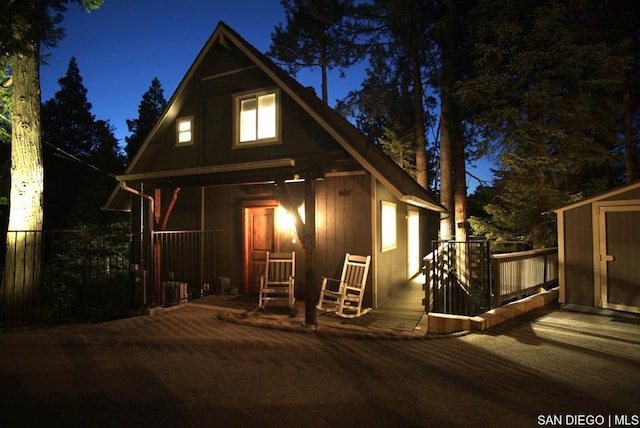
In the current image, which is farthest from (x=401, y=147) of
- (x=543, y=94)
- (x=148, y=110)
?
(x=148, y=110)

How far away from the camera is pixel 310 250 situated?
6.39m

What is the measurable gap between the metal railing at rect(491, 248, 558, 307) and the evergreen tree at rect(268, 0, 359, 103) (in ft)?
45.9

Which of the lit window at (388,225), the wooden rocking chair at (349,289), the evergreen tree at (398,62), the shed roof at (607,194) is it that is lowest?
the wooden rocking chair at (349,289)

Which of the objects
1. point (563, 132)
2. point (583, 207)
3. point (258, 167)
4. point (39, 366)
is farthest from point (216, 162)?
point (563, 132)

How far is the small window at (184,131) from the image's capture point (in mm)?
10016

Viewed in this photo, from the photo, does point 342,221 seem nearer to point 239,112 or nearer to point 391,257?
point 391,257

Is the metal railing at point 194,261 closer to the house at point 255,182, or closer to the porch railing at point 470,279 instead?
the house at point 255,182

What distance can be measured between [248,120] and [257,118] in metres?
0.36

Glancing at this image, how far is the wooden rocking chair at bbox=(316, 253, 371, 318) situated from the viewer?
23.3ft

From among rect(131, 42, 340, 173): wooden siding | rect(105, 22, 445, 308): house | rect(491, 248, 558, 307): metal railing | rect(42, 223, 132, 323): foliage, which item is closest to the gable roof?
rect(105, 22, 445, 308): house

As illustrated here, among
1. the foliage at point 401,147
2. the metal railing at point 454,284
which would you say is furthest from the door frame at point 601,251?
the foliage at point 401,147

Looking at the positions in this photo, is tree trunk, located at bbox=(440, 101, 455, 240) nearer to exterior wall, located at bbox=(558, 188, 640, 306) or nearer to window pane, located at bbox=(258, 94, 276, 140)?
exterior wall, located at bbox=(558, 188, 640, 306)

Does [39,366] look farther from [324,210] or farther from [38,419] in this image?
[324,210]

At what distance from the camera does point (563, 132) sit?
36.3ft
